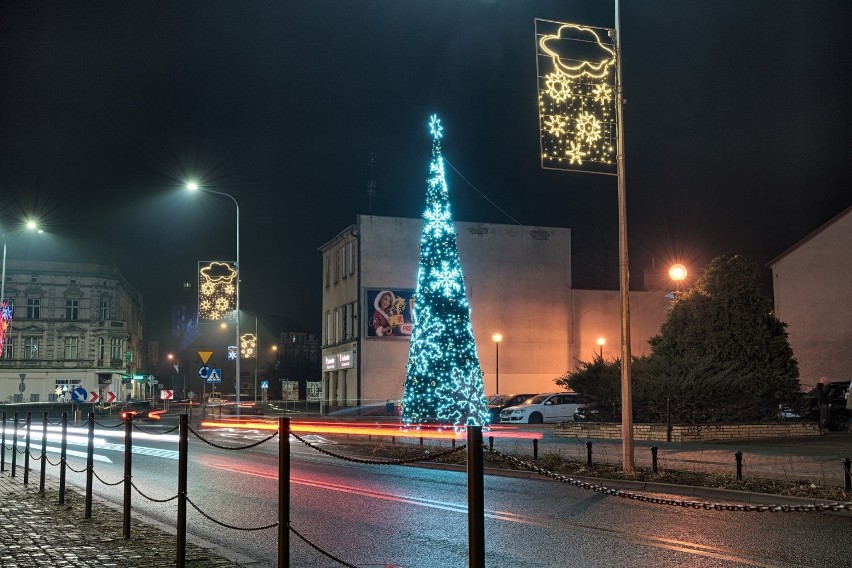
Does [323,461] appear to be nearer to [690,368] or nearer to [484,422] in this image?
[484,422]

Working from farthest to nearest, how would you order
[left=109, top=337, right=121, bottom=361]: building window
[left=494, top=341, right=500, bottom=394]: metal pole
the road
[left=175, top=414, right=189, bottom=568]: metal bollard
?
1. [left=109, top=337, right=121, bottom=361]: building window
2. [left=494, top=341, right=500, bottom=394]: metal pole
3. the road
4. [left=175, top=414, right=189, bottom=568]: metal bollard

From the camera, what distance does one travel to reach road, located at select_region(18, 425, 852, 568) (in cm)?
863

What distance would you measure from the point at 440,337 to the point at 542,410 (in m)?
11.1

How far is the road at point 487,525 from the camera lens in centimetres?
863

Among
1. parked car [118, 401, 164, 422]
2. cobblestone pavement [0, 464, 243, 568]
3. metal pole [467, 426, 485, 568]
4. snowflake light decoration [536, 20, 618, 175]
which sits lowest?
parked car [118, 401, 164, 422]

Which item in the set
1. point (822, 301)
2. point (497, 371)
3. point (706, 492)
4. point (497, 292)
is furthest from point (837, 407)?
point (497, 292)

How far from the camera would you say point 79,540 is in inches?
360

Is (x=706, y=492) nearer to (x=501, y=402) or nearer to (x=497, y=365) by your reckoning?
(x=501, y=402)

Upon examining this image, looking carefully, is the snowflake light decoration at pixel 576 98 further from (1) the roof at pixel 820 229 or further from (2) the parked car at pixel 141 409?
(2) the parked car at pixel 141 409

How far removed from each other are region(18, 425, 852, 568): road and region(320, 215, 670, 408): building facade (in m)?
35.0

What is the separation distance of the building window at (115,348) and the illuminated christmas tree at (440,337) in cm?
6847

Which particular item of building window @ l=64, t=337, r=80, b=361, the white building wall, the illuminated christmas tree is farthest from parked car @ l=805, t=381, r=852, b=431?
building window @ l=64, t=337, r=80, b=361

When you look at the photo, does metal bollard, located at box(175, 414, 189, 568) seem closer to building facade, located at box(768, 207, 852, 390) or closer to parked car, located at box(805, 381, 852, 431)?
parked car, located at box(805, 381, 852, 431)

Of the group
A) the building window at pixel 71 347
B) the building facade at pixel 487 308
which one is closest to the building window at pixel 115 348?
the building window at pixel 71 347
